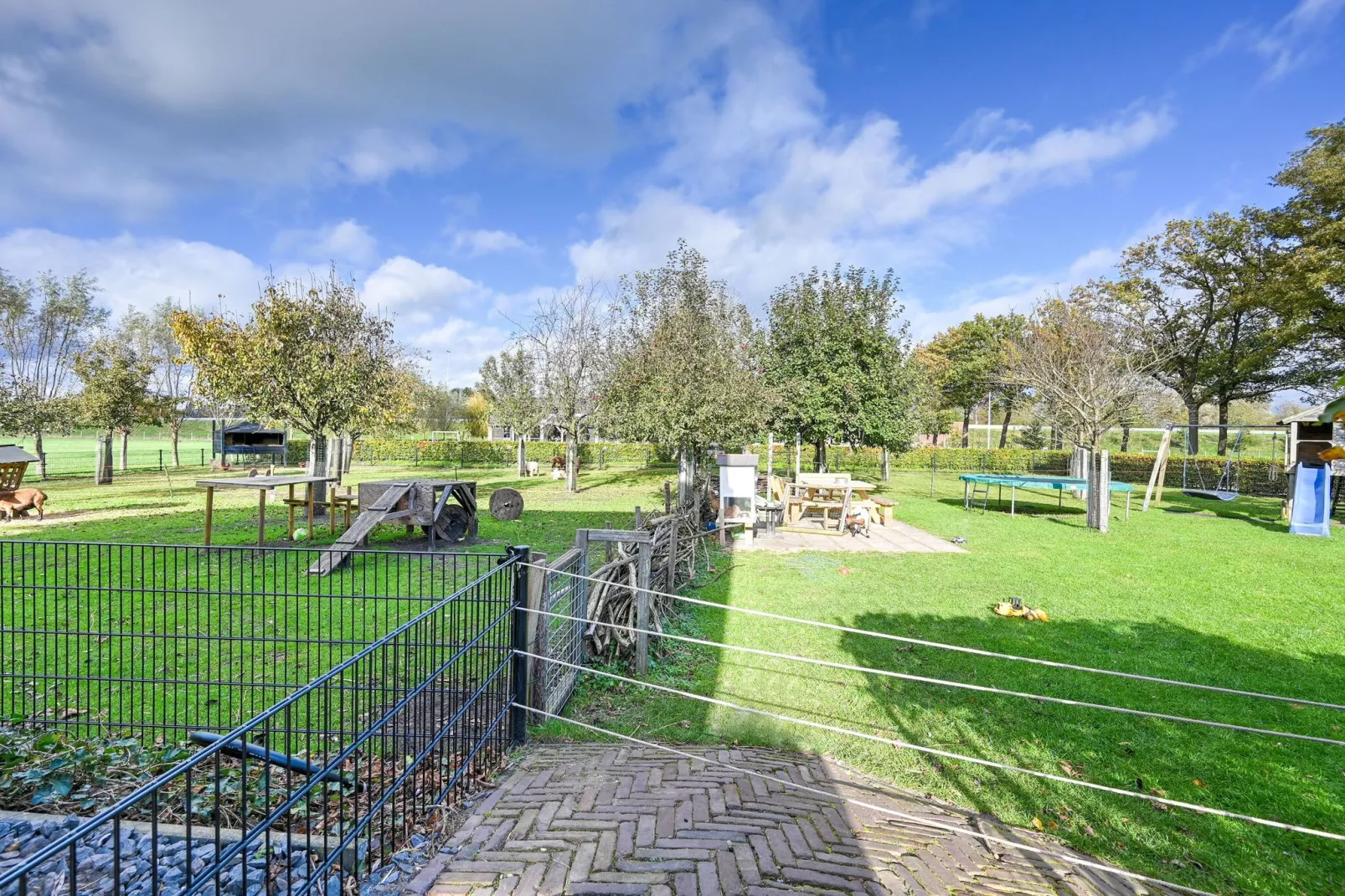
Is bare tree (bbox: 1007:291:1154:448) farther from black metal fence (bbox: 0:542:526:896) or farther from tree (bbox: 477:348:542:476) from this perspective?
black metal fence (bbox: 0:542:526:896)

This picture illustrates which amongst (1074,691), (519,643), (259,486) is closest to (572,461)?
(259,486)

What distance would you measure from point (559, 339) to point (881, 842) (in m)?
21.2

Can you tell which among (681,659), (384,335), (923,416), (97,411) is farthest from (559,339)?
(681,659)

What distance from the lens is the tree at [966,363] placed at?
125 ft

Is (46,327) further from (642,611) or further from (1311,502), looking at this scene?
(1311,502)

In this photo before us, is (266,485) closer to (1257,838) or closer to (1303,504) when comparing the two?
(1257,838)

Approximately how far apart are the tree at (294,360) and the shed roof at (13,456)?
16.6 feet

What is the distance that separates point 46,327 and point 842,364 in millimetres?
35178

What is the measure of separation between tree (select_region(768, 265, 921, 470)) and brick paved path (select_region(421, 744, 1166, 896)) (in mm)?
13881

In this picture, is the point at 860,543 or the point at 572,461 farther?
the point at 572,461

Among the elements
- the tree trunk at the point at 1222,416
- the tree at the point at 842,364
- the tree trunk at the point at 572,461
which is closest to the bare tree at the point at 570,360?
the tree trunk at the point at 572,461

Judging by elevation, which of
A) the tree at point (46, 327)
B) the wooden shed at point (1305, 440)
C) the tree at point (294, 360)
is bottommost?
the wooden shed at point (1305, 440)

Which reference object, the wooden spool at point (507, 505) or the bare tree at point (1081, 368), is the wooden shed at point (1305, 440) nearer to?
the bare tree at point (1081, 368)

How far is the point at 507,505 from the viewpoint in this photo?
45.6 feet
